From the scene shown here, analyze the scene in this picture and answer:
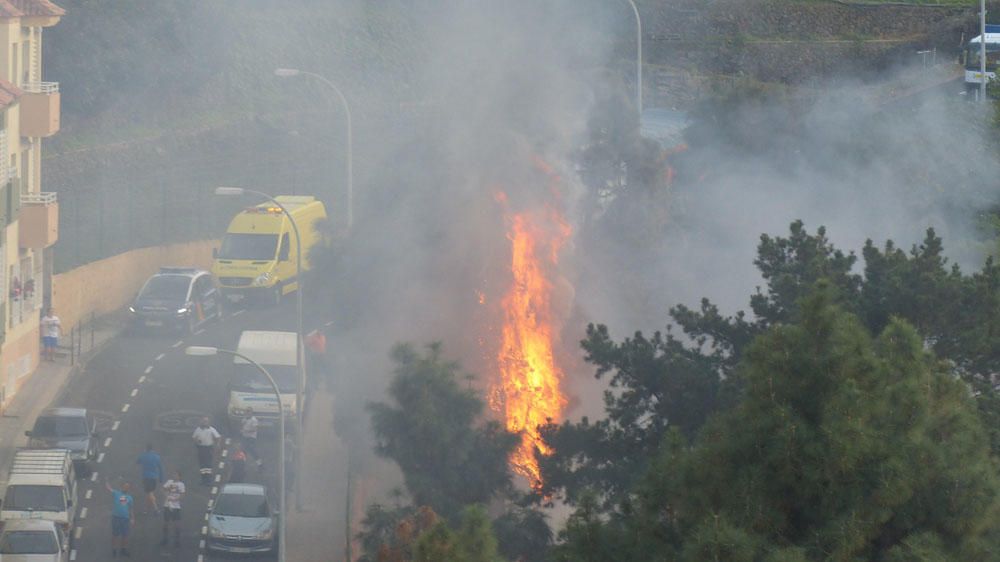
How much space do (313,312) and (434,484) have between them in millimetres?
15745

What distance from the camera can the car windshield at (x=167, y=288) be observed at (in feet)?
143

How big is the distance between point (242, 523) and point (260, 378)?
20.7 ft

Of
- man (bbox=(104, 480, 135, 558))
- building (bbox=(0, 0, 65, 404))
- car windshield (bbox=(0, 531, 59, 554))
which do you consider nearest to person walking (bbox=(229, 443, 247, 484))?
man (bbox=(104, 480, 135, 558))

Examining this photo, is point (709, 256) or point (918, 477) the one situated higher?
point (709, 256)

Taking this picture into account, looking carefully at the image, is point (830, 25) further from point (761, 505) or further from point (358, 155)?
point (761, 505)

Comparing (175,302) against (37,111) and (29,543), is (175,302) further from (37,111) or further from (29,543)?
(29,543)

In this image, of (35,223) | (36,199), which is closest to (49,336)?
(35,223)

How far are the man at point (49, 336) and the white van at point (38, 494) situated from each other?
1093 cm

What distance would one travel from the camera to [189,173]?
57.4m

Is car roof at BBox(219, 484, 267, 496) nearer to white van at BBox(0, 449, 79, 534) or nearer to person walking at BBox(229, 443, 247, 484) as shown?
person walking at BBox(229, 443, 247, 484)

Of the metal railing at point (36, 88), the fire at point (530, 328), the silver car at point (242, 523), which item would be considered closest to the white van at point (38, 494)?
the silver car at point (242, 523)

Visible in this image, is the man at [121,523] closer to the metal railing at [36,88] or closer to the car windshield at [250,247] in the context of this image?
the metal railing at [36,88]

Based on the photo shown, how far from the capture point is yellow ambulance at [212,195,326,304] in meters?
45.4

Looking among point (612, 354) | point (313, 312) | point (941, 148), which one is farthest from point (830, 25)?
point (612, 354)
